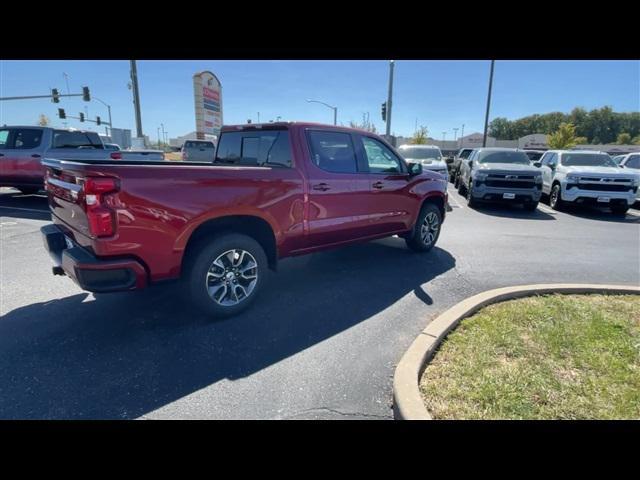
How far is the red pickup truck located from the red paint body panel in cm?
1

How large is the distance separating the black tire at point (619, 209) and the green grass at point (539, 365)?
8784mm

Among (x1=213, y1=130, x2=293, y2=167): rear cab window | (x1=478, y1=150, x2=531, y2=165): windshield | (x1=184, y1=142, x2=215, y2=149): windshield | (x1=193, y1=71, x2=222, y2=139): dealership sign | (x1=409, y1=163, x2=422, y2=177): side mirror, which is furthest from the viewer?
(x1=193, y1=71, x2=222, y2=139): dealership sign

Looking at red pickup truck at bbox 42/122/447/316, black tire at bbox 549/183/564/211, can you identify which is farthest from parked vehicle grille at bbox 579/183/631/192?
red pickup truck at bbox 42/122/447/316

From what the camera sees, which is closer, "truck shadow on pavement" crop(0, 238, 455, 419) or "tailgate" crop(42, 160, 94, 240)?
"truck shadow on pavement" crop(0, 238, 455, 419)

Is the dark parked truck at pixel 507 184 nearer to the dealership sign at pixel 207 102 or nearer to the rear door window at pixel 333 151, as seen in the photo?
the rear door window at pixel 333 151

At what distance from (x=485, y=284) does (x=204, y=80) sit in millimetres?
24367

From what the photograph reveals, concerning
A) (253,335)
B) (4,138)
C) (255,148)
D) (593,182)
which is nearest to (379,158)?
(255,148)

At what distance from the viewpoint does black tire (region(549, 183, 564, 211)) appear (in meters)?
11.2

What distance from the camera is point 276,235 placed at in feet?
12.9

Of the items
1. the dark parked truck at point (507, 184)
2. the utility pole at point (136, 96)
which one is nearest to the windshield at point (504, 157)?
the dark parked truck at point (507, 184)

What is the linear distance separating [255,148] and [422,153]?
38.8ft

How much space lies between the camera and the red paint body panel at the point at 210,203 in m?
2.92

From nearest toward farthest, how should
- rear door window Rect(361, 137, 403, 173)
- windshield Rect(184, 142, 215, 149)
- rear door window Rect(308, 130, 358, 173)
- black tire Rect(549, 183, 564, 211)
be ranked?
rear door window Rect(308, 130, 358, 173) → rear door window Rect(361, 137, 403, 173) → black tire Rect(549, 183, 564, 211) → windshield Rect(184, 142, 215, 149)

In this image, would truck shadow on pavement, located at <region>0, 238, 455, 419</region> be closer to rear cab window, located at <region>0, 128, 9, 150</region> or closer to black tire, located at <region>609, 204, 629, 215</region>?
rear cab window, located at <region>0, 128, 9, 150</region>
